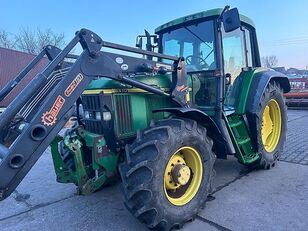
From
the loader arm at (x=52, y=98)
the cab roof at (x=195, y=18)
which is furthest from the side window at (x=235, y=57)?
the loader arm at (x=52, y=98)

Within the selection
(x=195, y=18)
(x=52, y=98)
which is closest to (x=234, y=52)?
(x=195, y=18)

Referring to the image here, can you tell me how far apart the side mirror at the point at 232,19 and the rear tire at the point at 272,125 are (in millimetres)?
1584

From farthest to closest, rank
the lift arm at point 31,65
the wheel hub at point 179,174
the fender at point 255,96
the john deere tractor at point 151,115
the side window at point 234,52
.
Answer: the fender at point 255,96 < the side window at point 234,52 < the lift arm at point 31,65 < the wheel hub at point 179,174 < the john deere tractor at point 151,115

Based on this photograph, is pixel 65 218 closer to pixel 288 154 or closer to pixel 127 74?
pixel 127 74

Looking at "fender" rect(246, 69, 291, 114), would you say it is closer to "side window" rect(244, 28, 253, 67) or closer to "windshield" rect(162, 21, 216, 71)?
"side window" rect(244, 28, 253, 67)

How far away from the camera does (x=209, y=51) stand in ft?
13.1

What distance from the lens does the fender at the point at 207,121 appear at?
3.14m

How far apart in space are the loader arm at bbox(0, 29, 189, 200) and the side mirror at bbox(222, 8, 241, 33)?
2.55ft

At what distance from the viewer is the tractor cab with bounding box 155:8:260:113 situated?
3.91 metres

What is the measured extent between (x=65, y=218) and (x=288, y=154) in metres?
4.34

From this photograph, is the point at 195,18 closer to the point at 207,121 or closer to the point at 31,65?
the point at 207,121

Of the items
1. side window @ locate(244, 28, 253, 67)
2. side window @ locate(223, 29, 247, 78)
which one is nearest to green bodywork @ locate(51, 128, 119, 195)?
side window @ locate(223, 29, 247, 78)

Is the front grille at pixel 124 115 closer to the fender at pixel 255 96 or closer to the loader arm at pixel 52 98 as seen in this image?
the loader arm at pixel 52 98

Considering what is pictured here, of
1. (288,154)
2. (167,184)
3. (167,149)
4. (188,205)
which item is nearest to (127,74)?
(167,149)
